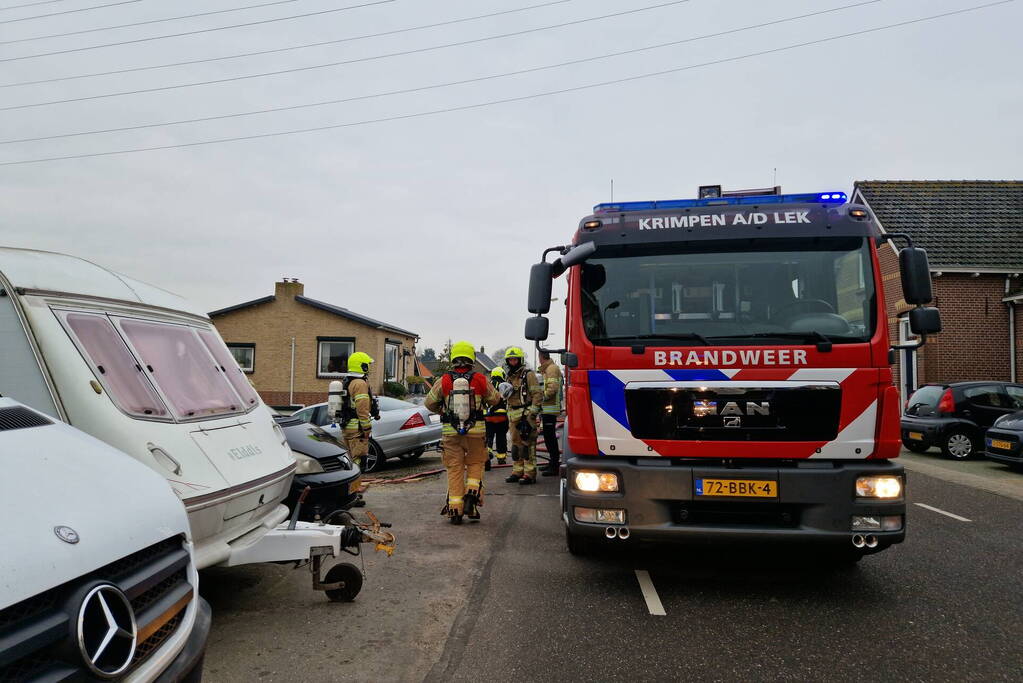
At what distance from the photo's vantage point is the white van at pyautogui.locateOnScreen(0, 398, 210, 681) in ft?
5.24

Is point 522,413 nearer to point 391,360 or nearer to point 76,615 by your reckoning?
point 76,615

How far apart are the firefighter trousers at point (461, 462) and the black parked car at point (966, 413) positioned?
10.6 metres

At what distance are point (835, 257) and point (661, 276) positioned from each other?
4.05 ft

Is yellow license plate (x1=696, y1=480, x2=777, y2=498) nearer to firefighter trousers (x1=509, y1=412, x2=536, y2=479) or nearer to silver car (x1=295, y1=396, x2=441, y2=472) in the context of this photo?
firefighter trousers (x1=509, y1=412, x2=536, y2=479)

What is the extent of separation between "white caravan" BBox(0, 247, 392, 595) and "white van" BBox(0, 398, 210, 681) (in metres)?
0.73

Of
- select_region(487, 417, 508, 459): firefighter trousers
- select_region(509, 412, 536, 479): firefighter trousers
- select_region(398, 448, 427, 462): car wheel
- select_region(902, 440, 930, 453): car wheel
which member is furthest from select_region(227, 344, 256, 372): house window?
select_region(902, 440, 930, 453): car wheel

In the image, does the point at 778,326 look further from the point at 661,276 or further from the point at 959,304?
the point at 959,304

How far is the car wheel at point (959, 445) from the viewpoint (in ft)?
42.7

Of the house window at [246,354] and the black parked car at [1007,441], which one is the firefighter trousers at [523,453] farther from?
the house window at [246,354]

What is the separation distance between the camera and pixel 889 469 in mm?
4270

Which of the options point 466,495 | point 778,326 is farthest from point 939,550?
point 466,495

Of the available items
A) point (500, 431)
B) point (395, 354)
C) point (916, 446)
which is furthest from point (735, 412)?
point (395, 354)

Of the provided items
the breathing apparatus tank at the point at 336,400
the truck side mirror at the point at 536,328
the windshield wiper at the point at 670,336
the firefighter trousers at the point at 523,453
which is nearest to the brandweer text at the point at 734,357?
the windshield wiper at the point at 670,336

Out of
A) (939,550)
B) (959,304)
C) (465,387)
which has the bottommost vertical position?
(939,550)
